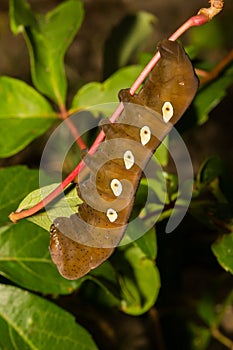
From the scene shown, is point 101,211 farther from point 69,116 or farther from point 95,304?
point 95,304

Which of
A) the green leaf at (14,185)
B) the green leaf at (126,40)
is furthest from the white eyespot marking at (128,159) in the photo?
the green leaf at (126,40)

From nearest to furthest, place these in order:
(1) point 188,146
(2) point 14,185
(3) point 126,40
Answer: (2) point 14,185, (3) point 126,40, (1) point 188,146

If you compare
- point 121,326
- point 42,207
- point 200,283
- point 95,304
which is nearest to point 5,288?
point 42,207

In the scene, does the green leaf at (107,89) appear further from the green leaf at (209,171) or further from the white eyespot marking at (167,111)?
the white eyespot marking at (167,111)

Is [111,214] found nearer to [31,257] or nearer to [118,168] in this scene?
[118,168]

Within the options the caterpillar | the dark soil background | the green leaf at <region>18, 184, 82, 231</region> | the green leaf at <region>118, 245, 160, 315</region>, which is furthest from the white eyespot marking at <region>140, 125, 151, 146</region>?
the dark soil background

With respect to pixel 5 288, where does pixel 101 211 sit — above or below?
above

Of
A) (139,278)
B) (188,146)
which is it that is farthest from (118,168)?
(188,146)
